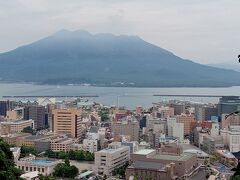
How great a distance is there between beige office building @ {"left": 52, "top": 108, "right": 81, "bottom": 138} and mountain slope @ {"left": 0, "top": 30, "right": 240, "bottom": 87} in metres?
30.9

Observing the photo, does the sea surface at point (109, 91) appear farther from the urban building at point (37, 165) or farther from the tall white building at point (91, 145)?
the urban building at point (37, 165)

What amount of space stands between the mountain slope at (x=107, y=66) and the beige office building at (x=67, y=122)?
30.9 meters

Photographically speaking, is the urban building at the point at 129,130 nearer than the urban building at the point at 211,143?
No

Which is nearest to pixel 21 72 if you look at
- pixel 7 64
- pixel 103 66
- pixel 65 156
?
pixel 7 64

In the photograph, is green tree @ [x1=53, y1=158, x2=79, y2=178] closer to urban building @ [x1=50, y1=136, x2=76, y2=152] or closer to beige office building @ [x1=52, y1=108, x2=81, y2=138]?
urban building @ [x1=50, y1=136, x2=76, y2=152]

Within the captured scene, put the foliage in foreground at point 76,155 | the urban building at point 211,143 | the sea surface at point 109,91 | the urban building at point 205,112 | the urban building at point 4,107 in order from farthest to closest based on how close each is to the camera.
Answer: the sea surface at point 109,91, the urban building at point 4,107, the urban building at point 205,112, the urban building at point 211,143, the foliage in foreground at point 76,155

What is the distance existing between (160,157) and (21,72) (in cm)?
4668

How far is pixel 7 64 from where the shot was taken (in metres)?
59.3

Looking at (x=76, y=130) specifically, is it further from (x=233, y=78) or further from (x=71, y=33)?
(x=71, y=33)

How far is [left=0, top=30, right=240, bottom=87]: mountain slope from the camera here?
49.1 metres

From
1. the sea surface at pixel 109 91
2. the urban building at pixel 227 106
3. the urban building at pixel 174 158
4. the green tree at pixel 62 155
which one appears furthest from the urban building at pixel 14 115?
the sea surface at pixel 109 91

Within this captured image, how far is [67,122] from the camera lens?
1475 centimetres

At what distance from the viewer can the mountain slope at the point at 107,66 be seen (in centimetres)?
4909

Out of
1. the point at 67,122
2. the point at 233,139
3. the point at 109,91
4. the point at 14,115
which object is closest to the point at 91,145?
the point at 67,122
